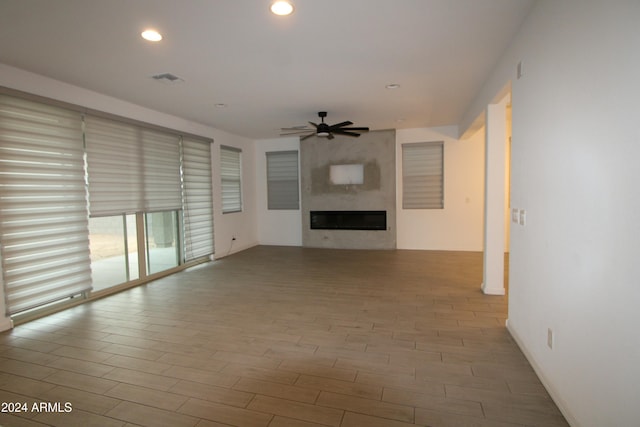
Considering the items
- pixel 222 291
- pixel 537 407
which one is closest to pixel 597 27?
pixel 537 407

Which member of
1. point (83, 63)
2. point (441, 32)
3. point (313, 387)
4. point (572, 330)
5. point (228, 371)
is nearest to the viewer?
point (572, 330)

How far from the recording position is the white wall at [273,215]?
27.7 ft

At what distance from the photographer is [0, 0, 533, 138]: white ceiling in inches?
95.7

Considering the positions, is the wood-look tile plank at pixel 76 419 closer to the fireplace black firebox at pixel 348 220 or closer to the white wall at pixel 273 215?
the fireplace black firebox at pixel 348 220

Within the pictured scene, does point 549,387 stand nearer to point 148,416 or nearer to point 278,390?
point 278,390

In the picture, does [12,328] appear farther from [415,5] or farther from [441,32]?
[441,32]

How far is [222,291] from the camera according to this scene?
4621 millimetres

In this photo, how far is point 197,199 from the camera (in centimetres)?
629

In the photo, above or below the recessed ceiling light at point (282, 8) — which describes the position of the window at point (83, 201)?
below

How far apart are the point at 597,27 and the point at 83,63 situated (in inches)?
169

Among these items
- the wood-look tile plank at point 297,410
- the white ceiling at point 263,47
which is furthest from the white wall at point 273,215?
the wood-look tile plank at point 297,410

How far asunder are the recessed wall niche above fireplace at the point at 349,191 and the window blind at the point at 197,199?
245cm

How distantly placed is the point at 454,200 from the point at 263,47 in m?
5.70

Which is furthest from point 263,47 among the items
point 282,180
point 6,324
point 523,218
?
point 282,180
